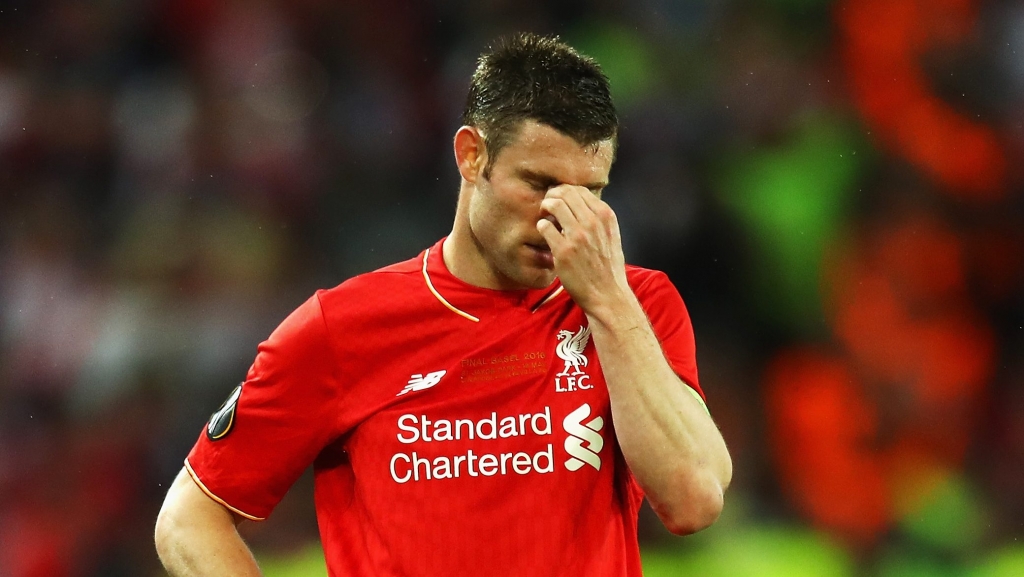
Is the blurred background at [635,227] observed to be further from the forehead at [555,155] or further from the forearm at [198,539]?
the forehead at [555,155]

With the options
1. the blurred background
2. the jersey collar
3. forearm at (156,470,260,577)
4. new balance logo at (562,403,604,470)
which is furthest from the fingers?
the blurred background

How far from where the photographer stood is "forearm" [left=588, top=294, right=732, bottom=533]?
1.91 m

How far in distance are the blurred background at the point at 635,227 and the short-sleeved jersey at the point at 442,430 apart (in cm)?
223

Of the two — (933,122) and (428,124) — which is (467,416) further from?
(933,122)

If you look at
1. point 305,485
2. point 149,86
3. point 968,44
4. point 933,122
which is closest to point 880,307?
point 933,122

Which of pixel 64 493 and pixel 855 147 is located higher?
pixel 855 147

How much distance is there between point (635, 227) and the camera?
471cm

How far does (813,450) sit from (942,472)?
1.66ft

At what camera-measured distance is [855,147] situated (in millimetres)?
4887

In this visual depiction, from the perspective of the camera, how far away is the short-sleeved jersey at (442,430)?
2.02 metres

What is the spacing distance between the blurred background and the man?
2.23m

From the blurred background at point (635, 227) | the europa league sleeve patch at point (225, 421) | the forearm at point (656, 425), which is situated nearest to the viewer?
the forearm at point (656, 425)

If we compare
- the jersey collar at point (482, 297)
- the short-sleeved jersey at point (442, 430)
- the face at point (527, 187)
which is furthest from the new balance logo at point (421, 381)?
the face at point (527, 187)

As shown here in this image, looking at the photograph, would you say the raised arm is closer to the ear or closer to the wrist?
the wrist
